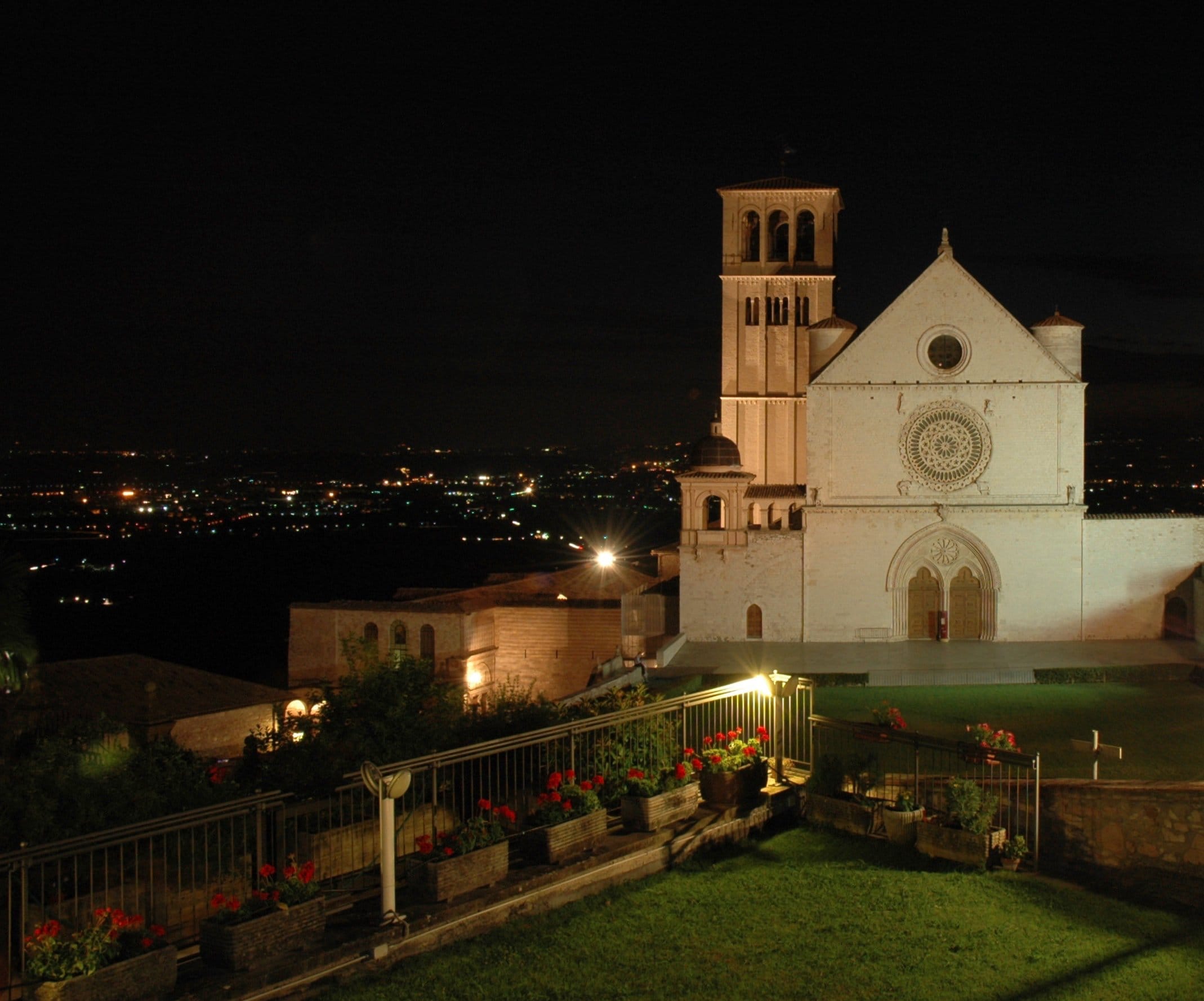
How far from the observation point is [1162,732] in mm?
22562

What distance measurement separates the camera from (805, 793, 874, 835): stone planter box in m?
13.7

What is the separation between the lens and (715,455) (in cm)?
3466

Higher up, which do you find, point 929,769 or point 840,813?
point 840,813

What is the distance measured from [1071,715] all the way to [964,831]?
1301cm

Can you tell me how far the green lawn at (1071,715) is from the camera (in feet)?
64.2

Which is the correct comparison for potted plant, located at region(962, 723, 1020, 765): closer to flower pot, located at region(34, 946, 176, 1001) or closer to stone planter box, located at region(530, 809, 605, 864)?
stone planter box, located at region(530, 809, 605, 864)

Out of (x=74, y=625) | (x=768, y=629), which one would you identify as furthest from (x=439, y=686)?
(x=74, y=625)

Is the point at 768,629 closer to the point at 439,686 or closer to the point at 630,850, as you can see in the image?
the point at 439,686

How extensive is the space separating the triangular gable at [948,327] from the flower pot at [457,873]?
24513 mm

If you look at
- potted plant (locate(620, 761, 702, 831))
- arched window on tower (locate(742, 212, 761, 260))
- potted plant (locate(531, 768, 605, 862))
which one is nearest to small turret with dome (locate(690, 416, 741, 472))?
arched window on tower (locate(742, 212, 761, 260))

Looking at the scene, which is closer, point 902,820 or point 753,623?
point 902,820

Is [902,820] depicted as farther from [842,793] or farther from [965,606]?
[965,606]

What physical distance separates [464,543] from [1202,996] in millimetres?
133992

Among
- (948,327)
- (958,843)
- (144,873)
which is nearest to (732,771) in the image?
(958,843)
